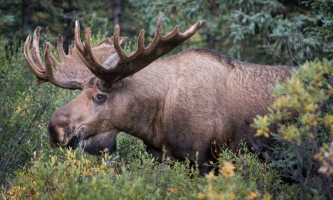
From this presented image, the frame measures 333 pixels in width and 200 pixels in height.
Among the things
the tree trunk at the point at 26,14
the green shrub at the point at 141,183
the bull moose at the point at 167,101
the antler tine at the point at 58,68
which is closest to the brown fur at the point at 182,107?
the bull moose at the point at 167,101

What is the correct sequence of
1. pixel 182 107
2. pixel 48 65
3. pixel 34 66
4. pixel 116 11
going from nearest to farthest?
pixel 182 107, pixel 48 65, pixel 34 66, pixel 116 11

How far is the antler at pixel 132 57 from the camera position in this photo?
679 cm

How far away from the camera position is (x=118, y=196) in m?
4.97

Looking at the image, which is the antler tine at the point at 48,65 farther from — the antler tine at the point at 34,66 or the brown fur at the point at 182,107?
the brown fur at the point at 182,107

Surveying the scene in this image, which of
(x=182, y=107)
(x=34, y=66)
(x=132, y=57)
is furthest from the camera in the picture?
(x=34, y=66)

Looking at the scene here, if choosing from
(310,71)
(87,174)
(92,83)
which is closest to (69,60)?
(92,83)

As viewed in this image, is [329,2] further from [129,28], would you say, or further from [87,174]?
[129,28]

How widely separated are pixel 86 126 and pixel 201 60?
1486 millimetres

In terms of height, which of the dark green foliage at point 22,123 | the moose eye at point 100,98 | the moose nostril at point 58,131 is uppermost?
the moose eye at point 100,98

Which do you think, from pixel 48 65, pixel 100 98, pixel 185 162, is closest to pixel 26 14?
pixel 48 65

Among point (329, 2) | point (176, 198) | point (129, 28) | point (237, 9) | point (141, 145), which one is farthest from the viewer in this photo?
point (129, 28)

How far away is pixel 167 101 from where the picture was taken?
7191 mm

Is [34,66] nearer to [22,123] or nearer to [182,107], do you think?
[22,123]

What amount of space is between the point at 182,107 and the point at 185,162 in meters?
0.77
